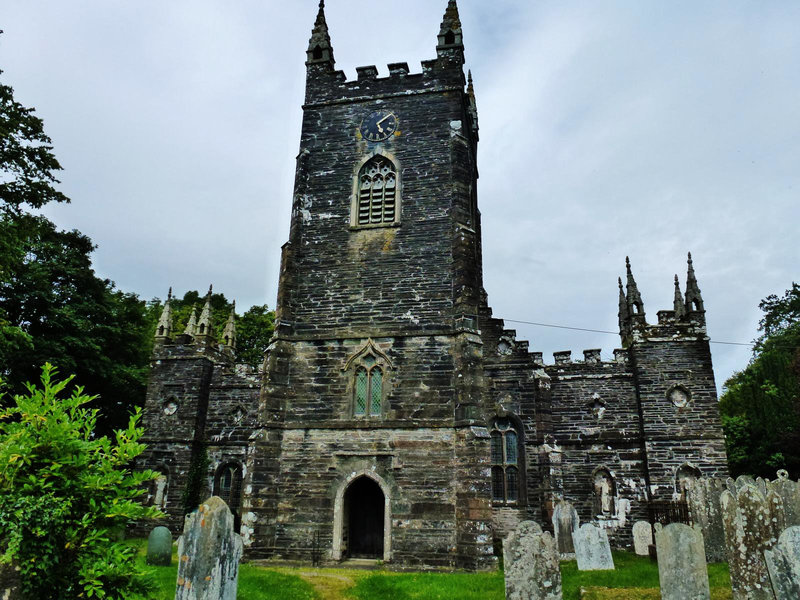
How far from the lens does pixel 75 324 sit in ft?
82.4

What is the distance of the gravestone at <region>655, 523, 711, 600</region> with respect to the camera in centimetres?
809

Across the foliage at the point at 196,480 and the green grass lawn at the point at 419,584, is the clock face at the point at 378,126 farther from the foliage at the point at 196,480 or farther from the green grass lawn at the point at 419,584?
the green grass lawn at the point at 419,584

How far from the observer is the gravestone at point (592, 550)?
44.2ft

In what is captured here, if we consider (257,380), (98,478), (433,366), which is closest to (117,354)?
(257,380)

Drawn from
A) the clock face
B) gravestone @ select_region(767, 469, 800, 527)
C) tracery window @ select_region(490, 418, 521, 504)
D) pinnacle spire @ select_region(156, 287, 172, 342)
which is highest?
the clock face

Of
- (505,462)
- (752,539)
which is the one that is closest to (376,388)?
(505,462)

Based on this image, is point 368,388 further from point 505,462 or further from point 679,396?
point 679,396

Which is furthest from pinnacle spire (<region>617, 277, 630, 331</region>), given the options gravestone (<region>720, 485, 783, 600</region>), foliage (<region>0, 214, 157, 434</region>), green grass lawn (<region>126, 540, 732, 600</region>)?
foliage (<region>0, 214, 157, 434</region>)

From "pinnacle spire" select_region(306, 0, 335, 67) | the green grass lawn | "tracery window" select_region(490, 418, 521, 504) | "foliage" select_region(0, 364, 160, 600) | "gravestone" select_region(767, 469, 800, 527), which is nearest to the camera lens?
"foliage" select_region(0, 364, 160, 600)

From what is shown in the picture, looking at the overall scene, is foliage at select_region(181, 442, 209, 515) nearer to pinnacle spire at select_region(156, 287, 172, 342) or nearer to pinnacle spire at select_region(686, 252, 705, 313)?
pinnacle spire at select_region(156, 287, 172, 342)

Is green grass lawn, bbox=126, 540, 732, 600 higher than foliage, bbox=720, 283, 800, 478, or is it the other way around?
foliage, bbox=720, 283, 800, 478

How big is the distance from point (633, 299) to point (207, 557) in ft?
58.9

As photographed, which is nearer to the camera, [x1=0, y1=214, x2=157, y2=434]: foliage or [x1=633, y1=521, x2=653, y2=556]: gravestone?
[x1=633, y1=521, x2=653, y2=556]: gravestone

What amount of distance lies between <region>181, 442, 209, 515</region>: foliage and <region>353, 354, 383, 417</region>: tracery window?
8.40 m
